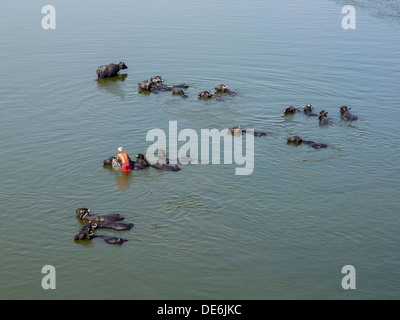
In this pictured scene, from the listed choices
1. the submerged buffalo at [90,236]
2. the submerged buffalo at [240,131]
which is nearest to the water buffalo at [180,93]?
the submerged buffalo at [240,131]

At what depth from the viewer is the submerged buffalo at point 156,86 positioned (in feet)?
98.0

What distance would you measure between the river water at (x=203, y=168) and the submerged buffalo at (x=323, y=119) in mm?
396

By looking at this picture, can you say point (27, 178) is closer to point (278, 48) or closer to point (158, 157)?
point (158, 157)

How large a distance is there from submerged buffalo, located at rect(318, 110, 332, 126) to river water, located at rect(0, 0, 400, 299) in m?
0.40

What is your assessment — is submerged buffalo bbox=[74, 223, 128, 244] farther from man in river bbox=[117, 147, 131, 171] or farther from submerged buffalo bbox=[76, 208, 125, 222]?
man in river bbox=[117, 147, 131, 171]

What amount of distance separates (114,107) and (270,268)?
44.9ft

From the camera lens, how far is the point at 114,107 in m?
28.5

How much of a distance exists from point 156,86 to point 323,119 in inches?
329

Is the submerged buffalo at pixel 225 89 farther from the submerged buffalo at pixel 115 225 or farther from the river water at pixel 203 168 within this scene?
the submerged buffalo at pixel 115 225

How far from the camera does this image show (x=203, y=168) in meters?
22.8

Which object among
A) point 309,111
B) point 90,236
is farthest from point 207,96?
point 90,236

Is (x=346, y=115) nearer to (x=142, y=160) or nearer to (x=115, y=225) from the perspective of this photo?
(x=142, y=160)

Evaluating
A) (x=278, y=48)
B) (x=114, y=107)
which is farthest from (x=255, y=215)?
(x=278, y=48)

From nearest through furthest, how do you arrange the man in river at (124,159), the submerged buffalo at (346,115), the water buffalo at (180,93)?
the man in river at (124,159), the submerged buffalo at (346,115), the water buffalo at (180,93)
